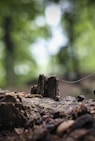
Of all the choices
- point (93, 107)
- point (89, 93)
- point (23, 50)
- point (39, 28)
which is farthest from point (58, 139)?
point (23, 50)

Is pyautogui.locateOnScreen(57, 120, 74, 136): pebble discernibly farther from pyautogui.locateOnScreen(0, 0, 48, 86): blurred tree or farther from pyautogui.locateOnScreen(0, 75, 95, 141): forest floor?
pyautogui.locateOnScreen(0, 0, 48, 86): blurred tree

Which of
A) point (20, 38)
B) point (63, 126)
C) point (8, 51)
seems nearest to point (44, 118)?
point (63, 126)

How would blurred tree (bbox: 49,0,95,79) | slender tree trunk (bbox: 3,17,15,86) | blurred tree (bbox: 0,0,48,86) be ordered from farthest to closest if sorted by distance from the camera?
slender tree trunk (bbox: 3,17,15,86), blurred tree (bbox: 0,0,48,86), blurred tree (bbox: 49,0,95,79)

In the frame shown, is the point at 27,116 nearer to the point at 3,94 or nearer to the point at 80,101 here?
the point at 3,94

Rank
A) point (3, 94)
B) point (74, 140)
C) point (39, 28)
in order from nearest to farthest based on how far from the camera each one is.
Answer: point (74, 140) → point (3, 94) → point (39, 28)

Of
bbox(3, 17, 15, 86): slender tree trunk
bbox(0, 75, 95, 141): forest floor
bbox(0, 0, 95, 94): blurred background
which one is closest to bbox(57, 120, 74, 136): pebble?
bbox(0, 75, 95, 141): forest floor

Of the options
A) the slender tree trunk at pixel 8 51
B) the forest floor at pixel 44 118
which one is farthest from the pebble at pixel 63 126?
the slender tree trunk at pixel 8 51

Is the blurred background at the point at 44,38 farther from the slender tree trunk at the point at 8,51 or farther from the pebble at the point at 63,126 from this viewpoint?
the pebble at the point at 63,126
